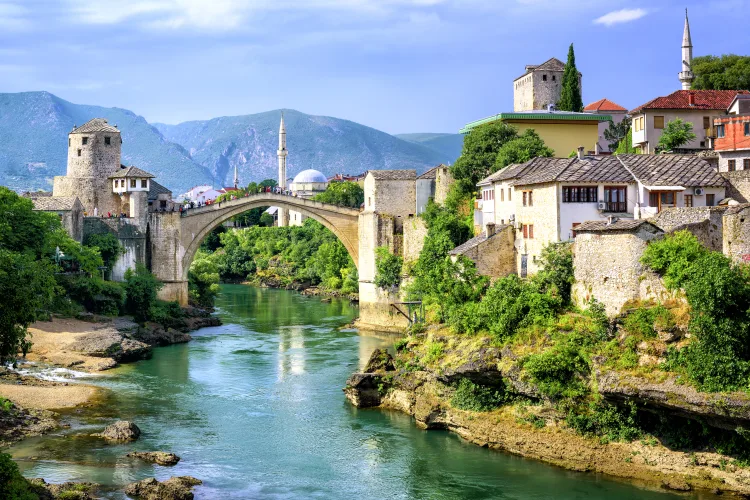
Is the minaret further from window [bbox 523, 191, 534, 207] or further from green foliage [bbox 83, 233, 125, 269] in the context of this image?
green foliage [bbox 83, 233, 125, 269]

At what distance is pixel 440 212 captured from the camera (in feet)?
152

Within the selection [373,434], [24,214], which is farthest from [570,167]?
[24,214]

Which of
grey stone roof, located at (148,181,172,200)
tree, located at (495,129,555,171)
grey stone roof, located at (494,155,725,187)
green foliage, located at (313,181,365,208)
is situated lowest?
grey stone roof, located at (494,155,725,187)

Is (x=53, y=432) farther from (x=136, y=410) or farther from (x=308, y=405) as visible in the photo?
(x=308, y=405)

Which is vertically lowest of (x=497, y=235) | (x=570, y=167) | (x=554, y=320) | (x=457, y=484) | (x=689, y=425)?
(x=457, y=484)

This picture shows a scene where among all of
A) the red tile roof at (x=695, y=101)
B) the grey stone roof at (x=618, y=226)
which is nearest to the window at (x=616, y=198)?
the grey stone roof at (x=618, y=226)

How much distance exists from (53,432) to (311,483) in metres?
8.40

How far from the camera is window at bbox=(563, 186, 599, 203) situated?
32906mm

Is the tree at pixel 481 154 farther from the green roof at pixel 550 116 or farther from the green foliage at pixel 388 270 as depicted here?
the green foliage at pixel 388 270

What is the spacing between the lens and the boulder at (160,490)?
2278 centimetres

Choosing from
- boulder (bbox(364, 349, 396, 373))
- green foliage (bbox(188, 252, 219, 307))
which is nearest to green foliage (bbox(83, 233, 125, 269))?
green foliage (bbox(188, 252, 219, 307))

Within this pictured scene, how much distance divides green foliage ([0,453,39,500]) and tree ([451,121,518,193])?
2980 centimetres

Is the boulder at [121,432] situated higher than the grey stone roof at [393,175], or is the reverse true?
the grey stone roof at [393,175]

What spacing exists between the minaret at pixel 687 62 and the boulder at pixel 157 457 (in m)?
36.1
